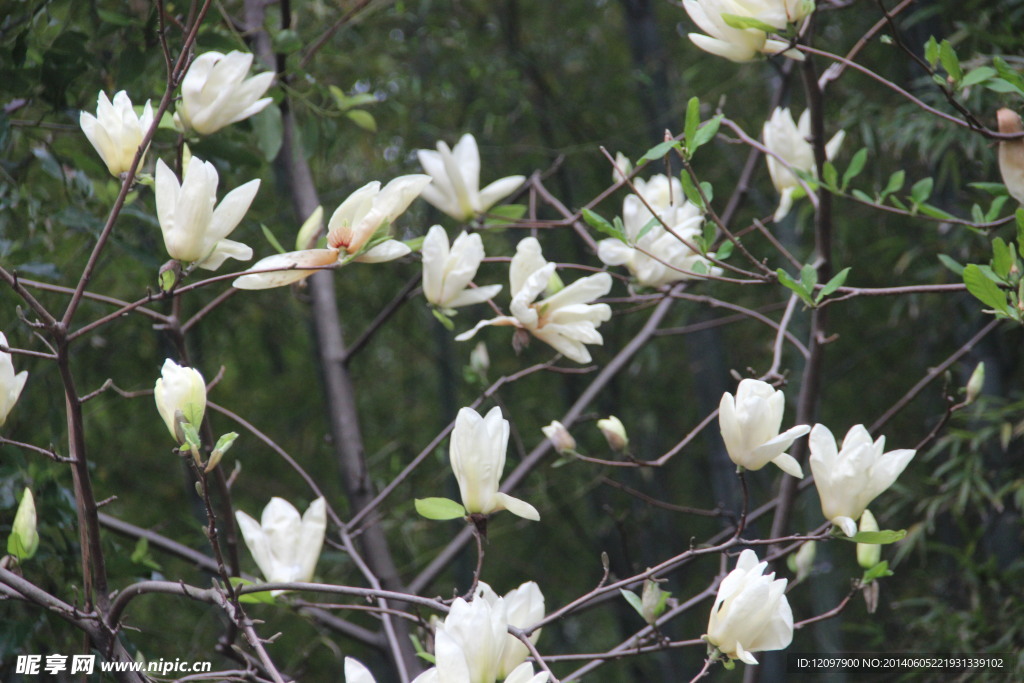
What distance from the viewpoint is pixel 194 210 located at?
545 millimetres

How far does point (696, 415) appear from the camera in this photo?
2.30 meters

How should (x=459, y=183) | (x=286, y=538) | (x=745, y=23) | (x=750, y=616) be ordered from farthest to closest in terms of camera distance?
(x=459, y=183) < (x=286, y=538) < (x=745, y=23) < (x=750, y=616)

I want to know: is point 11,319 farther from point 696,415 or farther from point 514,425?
point 696,415

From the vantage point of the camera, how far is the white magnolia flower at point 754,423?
55cm

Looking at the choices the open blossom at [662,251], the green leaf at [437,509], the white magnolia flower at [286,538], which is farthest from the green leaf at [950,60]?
the white magnolia flower at [286,538]

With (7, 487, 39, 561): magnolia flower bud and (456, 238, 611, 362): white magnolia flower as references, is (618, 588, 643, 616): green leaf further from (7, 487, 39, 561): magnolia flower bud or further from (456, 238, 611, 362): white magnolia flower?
(7, 487, 39, 561): magnolia flower bud

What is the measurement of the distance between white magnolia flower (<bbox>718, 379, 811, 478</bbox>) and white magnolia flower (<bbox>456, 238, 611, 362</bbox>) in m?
0.17

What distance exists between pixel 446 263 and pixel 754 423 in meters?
0.30

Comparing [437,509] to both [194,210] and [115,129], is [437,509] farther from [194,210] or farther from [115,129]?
[115,129]

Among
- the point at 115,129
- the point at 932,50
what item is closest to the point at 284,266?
the point at 115,129

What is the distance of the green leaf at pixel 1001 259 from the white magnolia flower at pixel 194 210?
1.67ft

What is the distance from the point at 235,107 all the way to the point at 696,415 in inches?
71.3

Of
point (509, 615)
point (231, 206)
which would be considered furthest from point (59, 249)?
point (509, 615)

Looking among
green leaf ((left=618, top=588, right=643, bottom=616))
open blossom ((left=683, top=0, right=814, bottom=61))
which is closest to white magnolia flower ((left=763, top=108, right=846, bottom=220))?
open blossom ((left=683, top=0, right=814, bottom=61))
